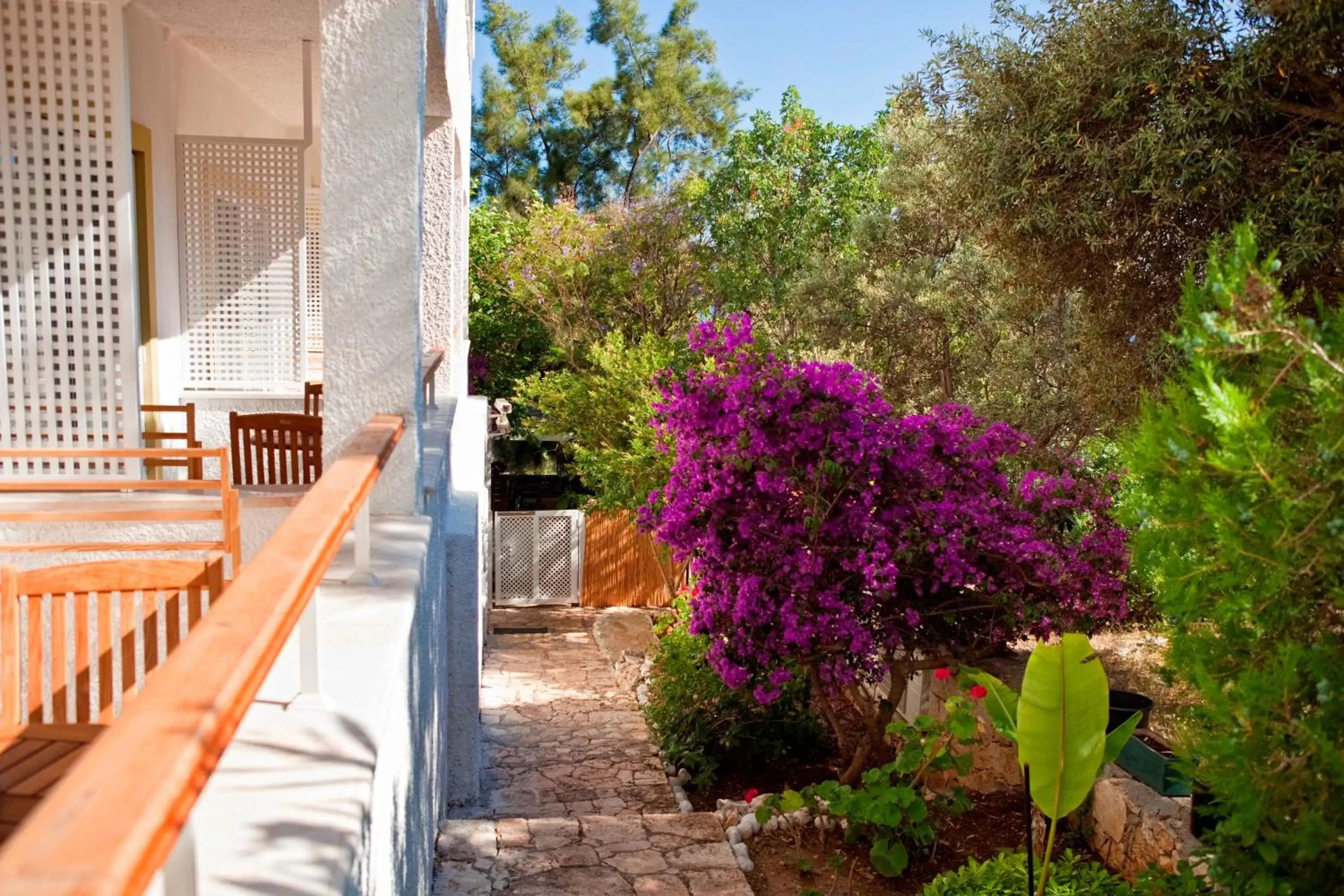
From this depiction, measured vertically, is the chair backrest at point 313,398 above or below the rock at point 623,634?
above

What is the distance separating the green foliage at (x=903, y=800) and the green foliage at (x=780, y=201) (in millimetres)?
12847

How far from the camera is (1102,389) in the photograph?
8.00m

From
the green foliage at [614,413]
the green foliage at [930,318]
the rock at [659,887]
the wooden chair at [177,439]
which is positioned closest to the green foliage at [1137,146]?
the green foliage at [930,318]

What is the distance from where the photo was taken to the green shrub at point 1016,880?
16.9 ft

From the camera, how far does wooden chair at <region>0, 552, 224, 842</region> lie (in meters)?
2.85

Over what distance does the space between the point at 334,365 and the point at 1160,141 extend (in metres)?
4.97

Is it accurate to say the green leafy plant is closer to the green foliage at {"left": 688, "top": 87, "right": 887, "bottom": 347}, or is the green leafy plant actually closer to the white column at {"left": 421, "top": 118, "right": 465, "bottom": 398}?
the white column at {"left": 421, "top": 118, "right": 465, "bottom": 398}

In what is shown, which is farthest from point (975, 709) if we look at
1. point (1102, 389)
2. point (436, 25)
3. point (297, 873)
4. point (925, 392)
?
point (925, 392)

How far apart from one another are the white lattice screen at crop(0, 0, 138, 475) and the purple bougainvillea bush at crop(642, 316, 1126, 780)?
3.32 metres

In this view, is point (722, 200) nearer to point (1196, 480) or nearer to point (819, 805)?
point (819, 805)

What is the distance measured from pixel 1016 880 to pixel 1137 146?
4.27 m

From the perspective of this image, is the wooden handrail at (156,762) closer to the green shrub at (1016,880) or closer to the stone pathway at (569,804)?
the green shrub at (1016,880)

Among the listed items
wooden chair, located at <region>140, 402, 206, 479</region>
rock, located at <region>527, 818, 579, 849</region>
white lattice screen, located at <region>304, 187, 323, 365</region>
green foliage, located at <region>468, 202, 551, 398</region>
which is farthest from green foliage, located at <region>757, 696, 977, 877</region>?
green foliage, located at <region>468, 202, 551, 398</region>

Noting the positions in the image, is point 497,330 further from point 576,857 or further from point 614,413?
point 576,857
